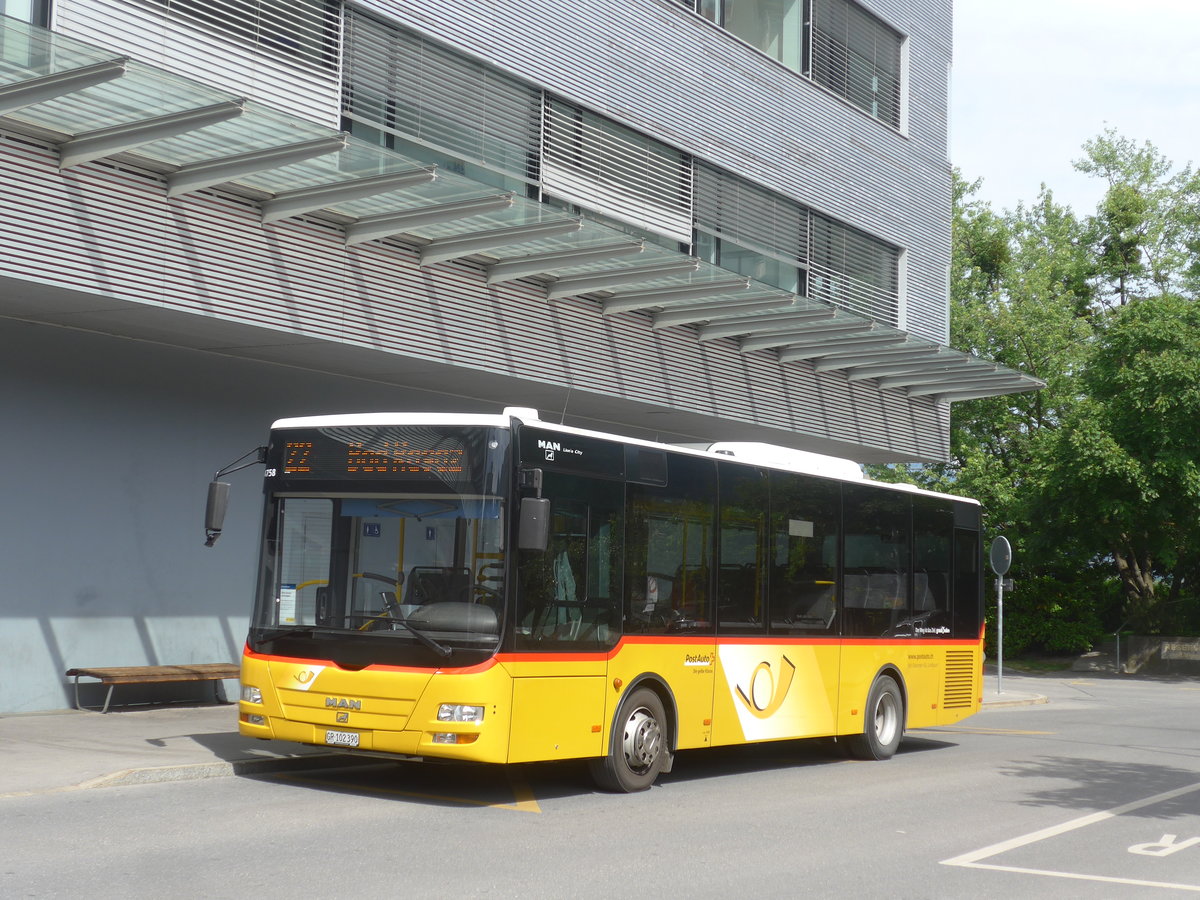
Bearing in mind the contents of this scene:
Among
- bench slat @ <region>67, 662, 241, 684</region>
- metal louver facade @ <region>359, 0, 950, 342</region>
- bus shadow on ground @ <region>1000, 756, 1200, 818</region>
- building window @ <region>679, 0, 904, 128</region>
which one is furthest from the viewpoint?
building window @ <region>679, 0, 904, 128</region>

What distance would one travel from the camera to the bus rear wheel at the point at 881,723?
47.9 feet

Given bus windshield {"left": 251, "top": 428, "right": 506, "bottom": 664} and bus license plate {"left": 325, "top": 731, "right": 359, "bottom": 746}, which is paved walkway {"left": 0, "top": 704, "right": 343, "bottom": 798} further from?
bus license plate {"left": 325, "top": 731, "right": 359, "bottom": 746}

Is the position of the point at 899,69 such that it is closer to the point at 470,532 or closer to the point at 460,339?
the point at 460,339

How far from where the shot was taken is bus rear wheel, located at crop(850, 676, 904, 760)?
1461 centimetres

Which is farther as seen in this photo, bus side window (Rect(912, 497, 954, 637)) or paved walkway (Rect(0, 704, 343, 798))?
bus side window (Rect(912, 497, 954, 637))

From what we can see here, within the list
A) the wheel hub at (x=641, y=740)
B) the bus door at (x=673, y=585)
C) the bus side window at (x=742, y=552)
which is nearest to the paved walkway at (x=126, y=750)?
the wheel hub at (x=641, y=740)

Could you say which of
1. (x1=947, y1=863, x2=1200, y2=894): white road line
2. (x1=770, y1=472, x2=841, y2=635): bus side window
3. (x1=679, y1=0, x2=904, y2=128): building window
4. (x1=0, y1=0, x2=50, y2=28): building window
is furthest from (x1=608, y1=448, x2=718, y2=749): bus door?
(x1=679, y1=0, x2=904, y2=128): building window

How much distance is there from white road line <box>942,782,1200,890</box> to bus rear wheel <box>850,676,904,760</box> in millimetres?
3110

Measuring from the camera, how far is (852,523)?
14.4 m

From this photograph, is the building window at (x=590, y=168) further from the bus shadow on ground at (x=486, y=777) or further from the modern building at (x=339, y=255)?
the bus shadow on ground at (x=486, y=777)

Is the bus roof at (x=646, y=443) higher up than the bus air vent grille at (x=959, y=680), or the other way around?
the bus roof at (x=646, y=443)

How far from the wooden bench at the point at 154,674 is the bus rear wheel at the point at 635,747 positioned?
5924 mm

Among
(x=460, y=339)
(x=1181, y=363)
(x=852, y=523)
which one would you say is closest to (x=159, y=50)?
(x=460, y=339)

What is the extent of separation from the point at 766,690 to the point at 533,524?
3961 mm
